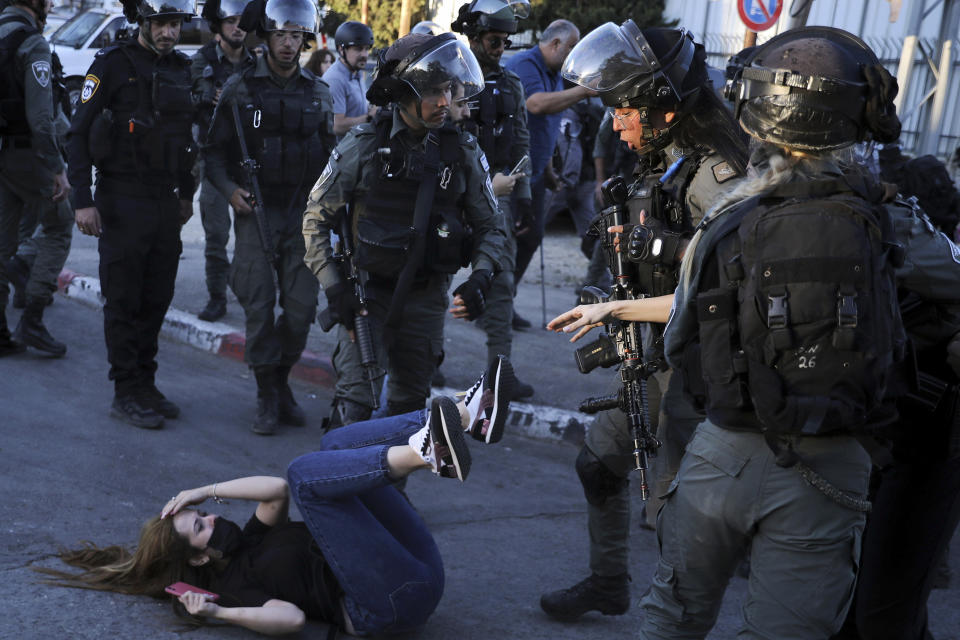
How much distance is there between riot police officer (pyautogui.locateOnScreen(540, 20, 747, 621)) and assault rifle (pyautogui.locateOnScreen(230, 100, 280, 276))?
2443 mm

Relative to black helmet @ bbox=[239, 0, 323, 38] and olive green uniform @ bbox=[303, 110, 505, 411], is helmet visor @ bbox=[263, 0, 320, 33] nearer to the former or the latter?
black helmet @ bbox=[239, 0, 323, 38]

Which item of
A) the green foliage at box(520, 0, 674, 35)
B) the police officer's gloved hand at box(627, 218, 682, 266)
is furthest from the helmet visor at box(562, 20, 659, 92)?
the green foliage at box(520, 0, 674, 35)

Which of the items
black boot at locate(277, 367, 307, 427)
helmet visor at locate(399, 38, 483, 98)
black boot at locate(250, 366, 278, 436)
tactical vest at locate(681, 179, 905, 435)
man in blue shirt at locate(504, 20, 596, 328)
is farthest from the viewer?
man in blue shirt at locate(504, 20, 596, 328)

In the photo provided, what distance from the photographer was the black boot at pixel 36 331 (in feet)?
21.5

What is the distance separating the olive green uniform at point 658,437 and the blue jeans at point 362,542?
24.2 inches

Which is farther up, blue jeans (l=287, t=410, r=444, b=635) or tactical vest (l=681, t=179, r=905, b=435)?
tactical vest (l=681, t=179, r=905, b=435)

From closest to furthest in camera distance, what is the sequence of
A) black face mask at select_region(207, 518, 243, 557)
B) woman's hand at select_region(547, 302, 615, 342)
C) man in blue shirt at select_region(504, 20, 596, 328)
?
woman's hand at select_region(547, 302, 615, 342) → black face mask at select_region(207, 518, 243, 557) → man in blue shirt at select_region(504, 20, 596, 328)

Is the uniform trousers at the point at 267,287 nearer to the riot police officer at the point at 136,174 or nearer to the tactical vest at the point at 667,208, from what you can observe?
the riot police officer at the point at 136,174

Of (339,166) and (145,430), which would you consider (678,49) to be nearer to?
(339,166)

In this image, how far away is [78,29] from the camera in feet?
56.9

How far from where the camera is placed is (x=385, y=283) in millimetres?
4590

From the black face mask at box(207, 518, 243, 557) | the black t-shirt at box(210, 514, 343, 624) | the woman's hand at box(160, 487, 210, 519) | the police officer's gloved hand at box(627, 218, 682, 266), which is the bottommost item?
the black t-shirt at box(210, 514, 343, 624)

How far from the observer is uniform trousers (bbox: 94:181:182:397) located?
18.5ft

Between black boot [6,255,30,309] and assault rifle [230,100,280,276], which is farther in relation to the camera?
black boot [6,255,30,309]
